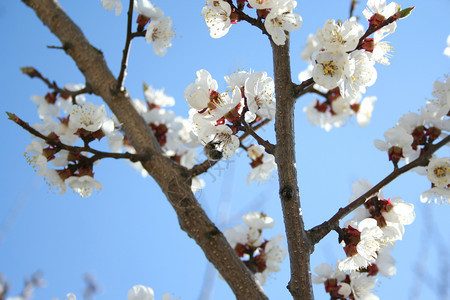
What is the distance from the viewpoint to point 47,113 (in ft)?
10.6

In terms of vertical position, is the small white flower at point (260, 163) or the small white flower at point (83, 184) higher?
the small white flower at point (260, 163)

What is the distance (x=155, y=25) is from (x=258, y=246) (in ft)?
4.48

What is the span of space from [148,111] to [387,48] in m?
2.12

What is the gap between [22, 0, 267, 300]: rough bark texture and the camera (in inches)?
65.5

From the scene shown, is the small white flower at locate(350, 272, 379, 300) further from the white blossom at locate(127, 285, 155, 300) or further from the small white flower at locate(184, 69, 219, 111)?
the small white flower at locate(184, 69, 219, 111)

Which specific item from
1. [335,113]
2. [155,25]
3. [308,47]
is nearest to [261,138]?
[155,25]

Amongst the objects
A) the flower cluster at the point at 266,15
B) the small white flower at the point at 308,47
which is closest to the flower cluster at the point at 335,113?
the small white flower at the point at 308,47

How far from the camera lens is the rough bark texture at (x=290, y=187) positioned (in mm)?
1411

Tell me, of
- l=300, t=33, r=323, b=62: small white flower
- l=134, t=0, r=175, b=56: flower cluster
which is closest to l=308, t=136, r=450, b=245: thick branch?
l=134, t=0, r=175, b=56: flower cluster

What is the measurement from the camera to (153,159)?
6.59 feet

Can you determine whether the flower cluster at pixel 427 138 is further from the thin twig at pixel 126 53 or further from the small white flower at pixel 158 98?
the small white flower at pixel 158 98

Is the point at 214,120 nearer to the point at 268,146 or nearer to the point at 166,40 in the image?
the point at 268,146

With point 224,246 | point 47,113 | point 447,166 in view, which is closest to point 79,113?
point 224,246

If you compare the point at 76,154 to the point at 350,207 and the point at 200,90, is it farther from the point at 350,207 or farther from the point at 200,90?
the point at 350,207
